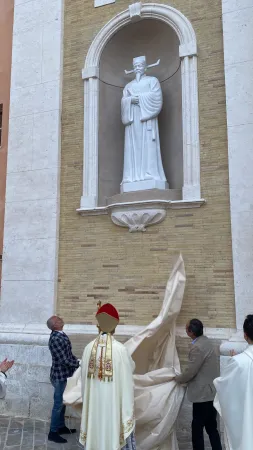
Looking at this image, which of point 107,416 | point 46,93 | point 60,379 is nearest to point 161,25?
point 46,93

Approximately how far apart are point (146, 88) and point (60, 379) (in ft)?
16.2

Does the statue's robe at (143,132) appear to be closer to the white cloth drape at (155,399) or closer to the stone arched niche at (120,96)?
the stone arched niche at (120,96)

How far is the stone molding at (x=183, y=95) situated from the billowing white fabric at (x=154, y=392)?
89.4 inches

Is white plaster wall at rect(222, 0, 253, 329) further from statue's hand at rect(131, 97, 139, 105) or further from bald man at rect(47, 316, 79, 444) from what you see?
bald man at rect(47, 316, 79, 444)

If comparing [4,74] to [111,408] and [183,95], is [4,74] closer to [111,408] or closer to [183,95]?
[183,95]

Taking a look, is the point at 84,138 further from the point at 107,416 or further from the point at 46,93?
the point at 107,416

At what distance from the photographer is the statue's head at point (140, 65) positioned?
813cm

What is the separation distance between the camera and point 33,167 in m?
8.31

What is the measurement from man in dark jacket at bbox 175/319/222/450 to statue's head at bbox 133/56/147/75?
5.07 meters

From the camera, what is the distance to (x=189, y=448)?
18.4 feet

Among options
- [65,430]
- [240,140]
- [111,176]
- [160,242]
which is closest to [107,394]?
[65,430]

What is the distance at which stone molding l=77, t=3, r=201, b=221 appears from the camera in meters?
7.14

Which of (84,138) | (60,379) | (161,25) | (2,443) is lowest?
(2,443)

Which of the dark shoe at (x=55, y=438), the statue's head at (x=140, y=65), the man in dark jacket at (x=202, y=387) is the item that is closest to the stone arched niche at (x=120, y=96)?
the statue's head at (x=140, y=65)
